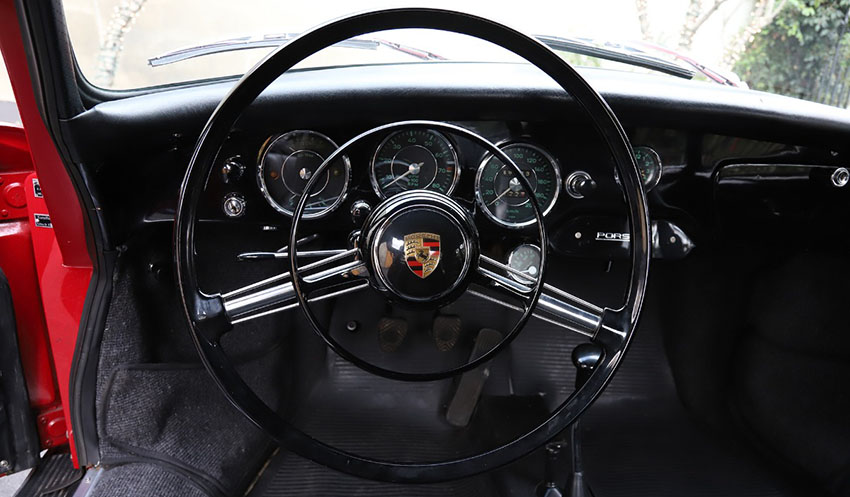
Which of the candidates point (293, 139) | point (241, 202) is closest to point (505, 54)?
point (293, 139)

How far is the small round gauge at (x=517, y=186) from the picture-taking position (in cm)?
156

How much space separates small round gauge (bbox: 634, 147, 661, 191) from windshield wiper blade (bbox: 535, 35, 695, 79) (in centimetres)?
32

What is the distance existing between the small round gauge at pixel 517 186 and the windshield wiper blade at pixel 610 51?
0.39 meters

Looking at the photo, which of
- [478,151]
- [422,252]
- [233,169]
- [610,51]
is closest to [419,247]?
[422,252]

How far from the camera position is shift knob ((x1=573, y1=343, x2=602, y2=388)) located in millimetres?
1146

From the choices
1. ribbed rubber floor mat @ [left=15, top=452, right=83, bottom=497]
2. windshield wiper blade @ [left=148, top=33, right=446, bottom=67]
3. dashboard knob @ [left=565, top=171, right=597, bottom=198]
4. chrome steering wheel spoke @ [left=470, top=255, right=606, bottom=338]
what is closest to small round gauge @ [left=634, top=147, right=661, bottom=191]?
dashboard knob @ [left=565, top=171, right=597, bottom=198]

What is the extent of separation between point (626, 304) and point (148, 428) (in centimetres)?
129

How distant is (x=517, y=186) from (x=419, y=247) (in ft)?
1.90

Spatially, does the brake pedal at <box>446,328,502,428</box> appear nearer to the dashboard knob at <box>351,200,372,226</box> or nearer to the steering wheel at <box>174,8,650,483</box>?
the dashboard knob at <box>351,200,372,226</box>

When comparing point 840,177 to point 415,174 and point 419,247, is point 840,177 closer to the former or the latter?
point 415,174

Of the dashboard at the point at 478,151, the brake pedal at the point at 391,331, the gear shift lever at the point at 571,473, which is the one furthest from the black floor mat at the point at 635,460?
the dashboard at the point at 478,151

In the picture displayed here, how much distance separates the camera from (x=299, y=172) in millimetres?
1524

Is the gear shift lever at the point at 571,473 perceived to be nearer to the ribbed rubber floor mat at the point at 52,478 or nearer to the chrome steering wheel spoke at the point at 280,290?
the chrome steering wheel spoke at the point at 280,290

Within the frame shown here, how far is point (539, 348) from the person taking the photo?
7.12 feet
